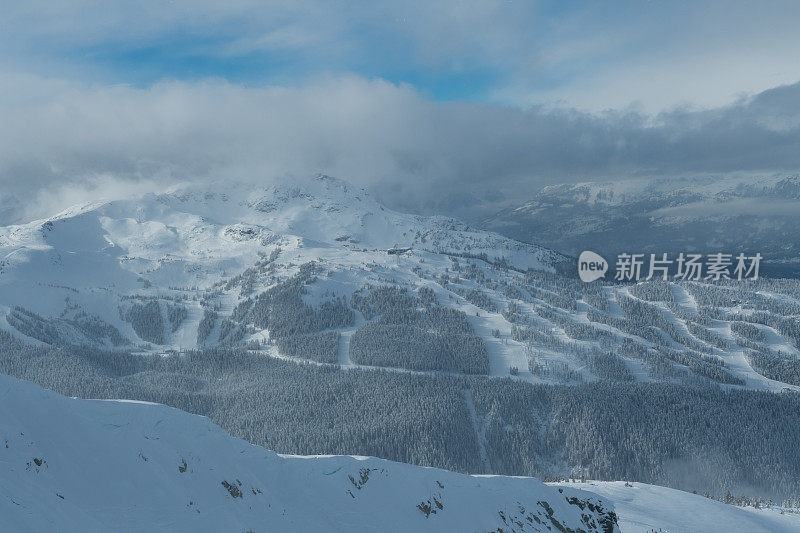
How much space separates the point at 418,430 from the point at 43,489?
17084cm

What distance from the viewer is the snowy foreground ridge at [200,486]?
3556 cm

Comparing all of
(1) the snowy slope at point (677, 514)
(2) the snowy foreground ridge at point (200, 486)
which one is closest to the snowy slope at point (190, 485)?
(2) the snowy foreground ridge at point (200, 486)

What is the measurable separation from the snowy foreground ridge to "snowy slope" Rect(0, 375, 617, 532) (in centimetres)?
12

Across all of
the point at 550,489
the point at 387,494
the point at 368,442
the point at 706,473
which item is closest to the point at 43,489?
the point at 387,494

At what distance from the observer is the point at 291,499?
50375mm

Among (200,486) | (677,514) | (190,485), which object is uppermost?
(190,485)

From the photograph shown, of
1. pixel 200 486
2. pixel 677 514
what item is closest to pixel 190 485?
pixel 200 486

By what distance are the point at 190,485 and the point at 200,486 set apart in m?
0.92

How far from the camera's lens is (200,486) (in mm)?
43812

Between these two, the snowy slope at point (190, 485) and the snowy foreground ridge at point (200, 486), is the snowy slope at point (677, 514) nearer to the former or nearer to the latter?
the snowy foreground ridge at point (200, 486)

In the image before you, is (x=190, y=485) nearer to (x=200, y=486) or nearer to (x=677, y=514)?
(x=200, y=486)

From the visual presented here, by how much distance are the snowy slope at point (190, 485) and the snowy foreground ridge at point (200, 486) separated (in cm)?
12

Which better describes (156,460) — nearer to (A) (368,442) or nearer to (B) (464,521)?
(B) (464,521)

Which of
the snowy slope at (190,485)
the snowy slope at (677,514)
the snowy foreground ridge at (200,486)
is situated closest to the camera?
the snowy slope at (190,485)
